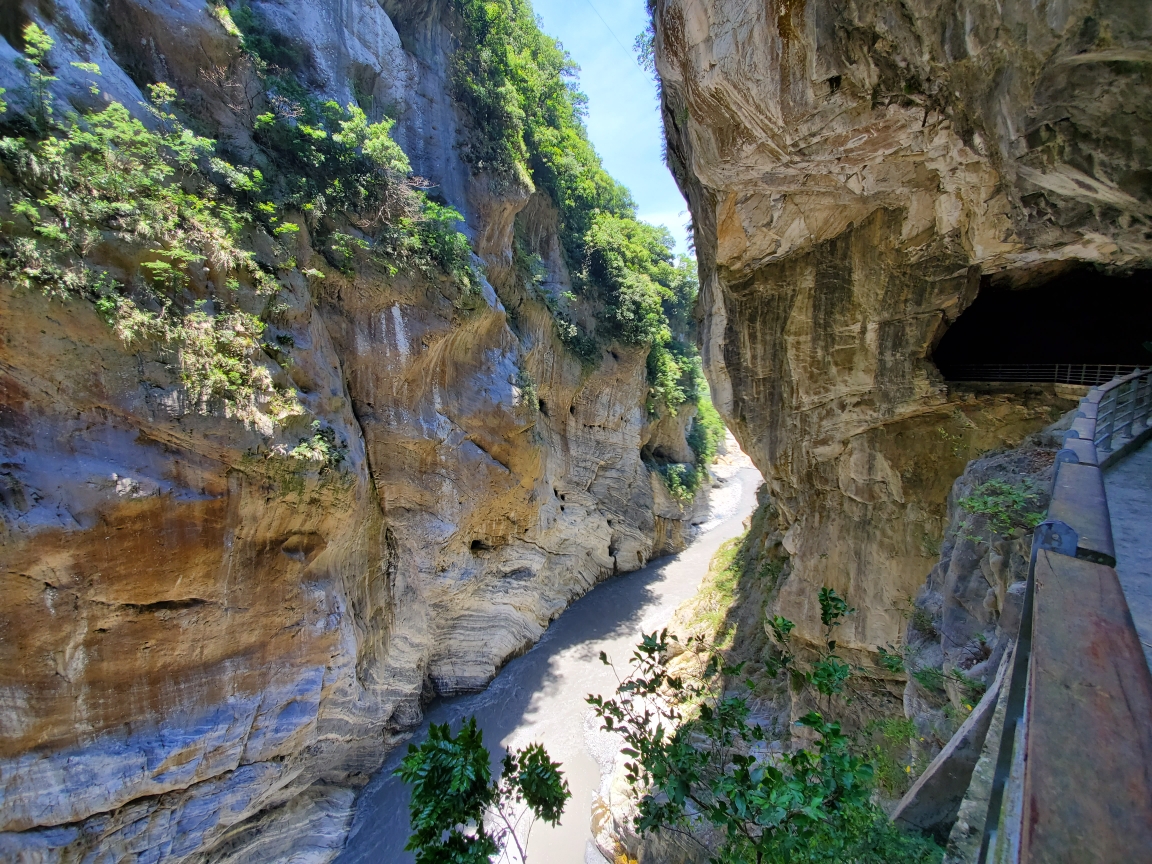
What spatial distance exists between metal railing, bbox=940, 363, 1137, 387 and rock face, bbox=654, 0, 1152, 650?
625mm

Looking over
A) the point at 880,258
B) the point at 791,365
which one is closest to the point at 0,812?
the point at 791,365

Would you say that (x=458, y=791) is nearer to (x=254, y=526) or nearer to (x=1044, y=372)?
(x=254, y=526)

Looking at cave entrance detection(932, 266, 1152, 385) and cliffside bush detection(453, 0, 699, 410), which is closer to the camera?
cave entrance detection(932, 266, 1152, 385)

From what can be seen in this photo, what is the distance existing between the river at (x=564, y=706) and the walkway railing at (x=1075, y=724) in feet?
24.3

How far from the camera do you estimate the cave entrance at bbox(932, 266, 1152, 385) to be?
7023 mm

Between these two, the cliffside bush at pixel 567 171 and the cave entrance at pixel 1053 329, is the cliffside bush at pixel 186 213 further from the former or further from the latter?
the cave entrance at pixel 1053 329

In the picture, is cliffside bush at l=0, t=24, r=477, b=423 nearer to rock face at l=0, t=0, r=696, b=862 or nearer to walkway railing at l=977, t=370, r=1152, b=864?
rock face at l=0, t=0, r=696, b=862

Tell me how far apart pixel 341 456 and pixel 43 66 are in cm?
644

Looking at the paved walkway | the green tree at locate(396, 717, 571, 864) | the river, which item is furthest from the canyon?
the green tree at locate(396, 717, 571, 864)

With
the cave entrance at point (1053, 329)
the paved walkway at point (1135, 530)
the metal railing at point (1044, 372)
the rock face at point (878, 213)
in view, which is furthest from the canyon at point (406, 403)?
the paved walkway at point (1135, 530)

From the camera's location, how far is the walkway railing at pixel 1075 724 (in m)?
0.90

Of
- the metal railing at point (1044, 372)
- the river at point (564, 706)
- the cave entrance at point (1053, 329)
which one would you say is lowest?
the river at point (564, 706)

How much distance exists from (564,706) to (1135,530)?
11.9m

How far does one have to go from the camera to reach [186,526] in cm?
668
